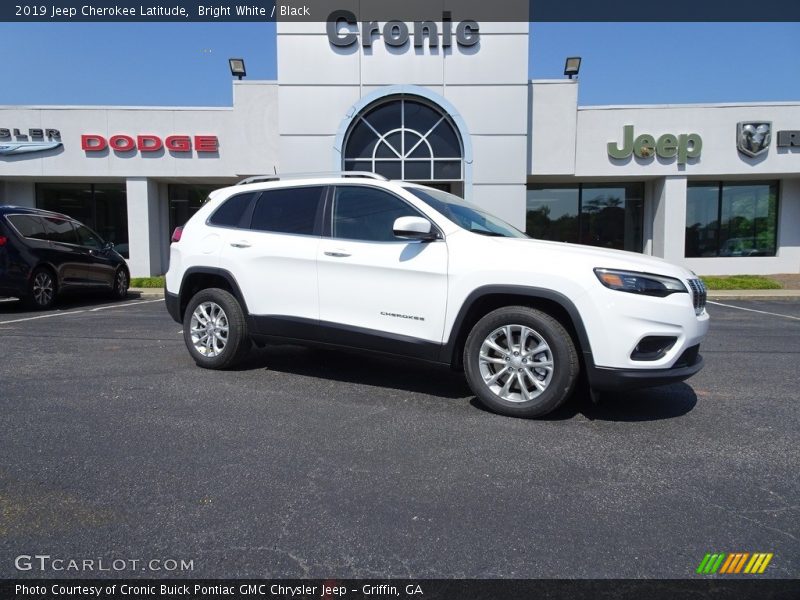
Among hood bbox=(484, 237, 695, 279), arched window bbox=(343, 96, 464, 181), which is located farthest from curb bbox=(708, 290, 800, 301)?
hood bbox=(484, 237, 695, 279)

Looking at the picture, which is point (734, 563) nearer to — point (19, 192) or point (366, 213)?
point (366, 213)

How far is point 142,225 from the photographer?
18.3 metres

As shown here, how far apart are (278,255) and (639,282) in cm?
309

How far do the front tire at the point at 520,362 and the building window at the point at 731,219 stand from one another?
17.0 meters

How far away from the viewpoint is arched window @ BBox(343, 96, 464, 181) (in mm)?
15891

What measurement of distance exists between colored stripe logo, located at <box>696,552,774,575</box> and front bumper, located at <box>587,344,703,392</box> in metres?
1.59

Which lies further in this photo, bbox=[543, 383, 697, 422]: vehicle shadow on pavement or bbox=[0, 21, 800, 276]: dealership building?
bbox=[0, 21, 800, 276]: dealership building

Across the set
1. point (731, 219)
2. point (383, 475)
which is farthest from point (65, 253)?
point (731, 219)

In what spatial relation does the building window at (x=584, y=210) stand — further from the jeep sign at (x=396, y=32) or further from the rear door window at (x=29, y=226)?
the rear door window at (x=29, y=226)

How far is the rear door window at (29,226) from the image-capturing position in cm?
1017

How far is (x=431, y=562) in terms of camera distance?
94.5 inches

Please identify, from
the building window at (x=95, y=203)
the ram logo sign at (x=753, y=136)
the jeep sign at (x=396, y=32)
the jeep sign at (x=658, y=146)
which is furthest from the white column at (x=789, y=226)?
the building window at (x=95, y=203)

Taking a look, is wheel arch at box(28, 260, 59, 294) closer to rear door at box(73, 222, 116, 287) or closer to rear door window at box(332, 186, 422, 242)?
rear door at box(73, 222, 116, 287)
